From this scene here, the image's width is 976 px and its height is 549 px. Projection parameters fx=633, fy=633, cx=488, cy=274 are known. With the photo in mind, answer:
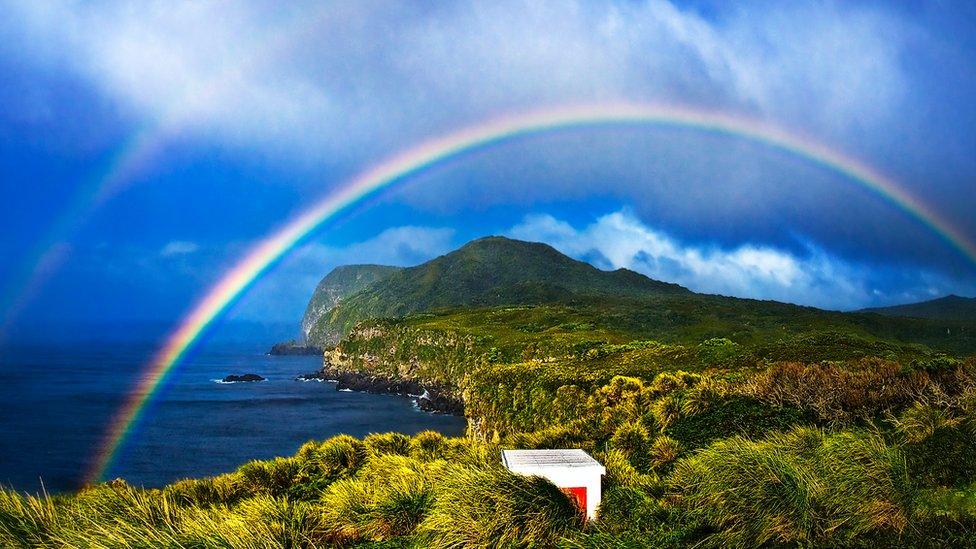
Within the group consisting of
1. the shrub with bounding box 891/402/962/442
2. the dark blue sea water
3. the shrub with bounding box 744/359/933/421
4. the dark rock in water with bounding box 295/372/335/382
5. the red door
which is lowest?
the dark blue sea water

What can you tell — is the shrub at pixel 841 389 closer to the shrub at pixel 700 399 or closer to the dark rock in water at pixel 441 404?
the shrub at pixel 700 399

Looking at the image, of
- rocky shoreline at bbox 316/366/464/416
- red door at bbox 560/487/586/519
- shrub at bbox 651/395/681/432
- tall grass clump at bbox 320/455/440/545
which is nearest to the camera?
tall grass clump at bbox 320/455/440/545

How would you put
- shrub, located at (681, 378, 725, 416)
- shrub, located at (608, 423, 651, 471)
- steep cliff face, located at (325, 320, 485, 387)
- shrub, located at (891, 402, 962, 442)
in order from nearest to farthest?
shrub, located at (891, 402, 962, 442), shrub, located at (608, 423, 651, 471), shrub, located at (681, 378, 725, 416), steep cliff face, located at (325, 320, 485, 387)

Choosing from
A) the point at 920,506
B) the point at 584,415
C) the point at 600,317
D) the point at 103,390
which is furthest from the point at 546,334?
the point at 103,390

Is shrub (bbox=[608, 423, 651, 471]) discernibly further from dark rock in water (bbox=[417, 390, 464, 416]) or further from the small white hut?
dark rock in water (bbox=[417, 390, 464, 416])

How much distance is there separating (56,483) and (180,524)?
1886 inches

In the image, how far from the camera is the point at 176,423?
74.5 m

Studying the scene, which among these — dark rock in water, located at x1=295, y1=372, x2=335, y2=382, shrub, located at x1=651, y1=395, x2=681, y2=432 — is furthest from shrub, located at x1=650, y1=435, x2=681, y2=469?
dark rock in water, located at x1=295, y1=372, x2=335, y2=382

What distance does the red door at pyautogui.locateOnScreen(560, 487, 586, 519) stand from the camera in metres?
10.4

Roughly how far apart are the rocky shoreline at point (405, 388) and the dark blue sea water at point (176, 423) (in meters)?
2.36

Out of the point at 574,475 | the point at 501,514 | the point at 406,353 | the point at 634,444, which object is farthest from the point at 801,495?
the point at 406,353

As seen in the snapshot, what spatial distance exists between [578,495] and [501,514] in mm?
1968

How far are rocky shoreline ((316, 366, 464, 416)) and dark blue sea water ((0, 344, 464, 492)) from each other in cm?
236

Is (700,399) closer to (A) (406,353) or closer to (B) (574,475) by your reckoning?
(B) (574,475)
